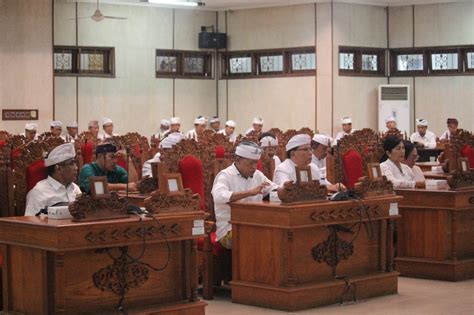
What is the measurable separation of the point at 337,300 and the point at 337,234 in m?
0.50

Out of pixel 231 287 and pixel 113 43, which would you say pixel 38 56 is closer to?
pixel 113 43

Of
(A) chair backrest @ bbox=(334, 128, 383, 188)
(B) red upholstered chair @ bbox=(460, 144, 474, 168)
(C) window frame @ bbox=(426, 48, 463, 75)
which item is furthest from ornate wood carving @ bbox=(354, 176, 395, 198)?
(C) window frame @ bbox=(426, 48, 463, 75)

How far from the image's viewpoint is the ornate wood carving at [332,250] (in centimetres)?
741

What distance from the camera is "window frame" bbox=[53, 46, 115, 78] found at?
58.0ft

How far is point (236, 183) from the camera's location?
7.69 m

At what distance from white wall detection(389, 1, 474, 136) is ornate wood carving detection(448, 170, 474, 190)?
31.8 ft

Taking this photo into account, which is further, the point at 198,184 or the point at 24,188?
the point at 198,184

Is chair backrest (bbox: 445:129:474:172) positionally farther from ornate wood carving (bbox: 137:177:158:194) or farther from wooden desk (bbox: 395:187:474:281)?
ornate wood carving (bbox: 137:177:158:194)

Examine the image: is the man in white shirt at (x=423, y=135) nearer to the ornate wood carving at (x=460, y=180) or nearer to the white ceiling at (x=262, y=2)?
the white ceiling at (x=262, y=2)

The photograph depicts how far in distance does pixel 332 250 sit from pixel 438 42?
11.8 metres

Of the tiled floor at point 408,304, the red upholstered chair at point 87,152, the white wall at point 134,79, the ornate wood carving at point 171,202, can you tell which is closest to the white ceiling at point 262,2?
the white wall at point 134,79

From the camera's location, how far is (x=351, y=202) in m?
7.60

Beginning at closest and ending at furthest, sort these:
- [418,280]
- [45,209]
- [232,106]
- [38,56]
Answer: [45,209] → [418,280] → [38,56] → [232,106]

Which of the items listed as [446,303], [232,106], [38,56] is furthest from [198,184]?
[232,106]
